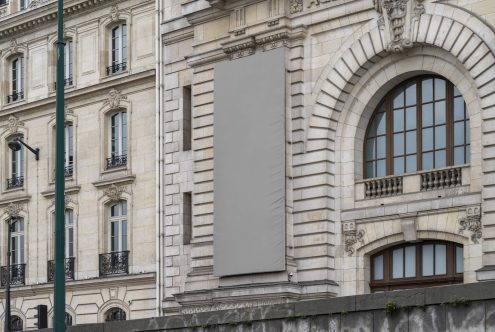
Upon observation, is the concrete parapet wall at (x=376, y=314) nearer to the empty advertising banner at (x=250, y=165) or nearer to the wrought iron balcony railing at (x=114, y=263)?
the empty advertising banner at (x=250, y=165)

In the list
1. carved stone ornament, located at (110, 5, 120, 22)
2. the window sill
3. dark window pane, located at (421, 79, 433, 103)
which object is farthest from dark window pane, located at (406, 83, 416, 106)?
carved stone ornament, located at (110, 5, 120, 22)

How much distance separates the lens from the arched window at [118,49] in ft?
146

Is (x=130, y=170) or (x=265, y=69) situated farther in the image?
(x=130, y=170)

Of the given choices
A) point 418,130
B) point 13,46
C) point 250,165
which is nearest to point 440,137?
point 418,130

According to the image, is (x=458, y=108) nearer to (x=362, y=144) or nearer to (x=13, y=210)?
(x=362, y=144)

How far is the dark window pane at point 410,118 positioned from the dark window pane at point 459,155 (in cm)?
153

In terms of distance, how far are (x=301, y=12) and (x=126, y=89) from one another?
9913 mm

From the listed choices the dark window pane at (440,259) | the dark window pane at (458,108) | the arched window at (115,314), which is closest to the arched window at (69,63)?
the arched window at (115,314)

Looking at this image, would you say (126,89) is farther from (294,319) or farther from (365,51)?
(294,319)

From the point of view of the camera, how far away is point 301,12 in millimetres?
35969

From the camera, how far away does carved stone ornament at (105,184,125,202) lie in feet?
144

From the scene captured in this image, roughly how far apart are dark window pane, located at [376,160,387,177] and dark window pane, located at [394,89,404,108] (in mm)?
1590

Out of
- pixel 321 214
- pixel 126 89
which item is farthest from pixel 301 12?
pixel 126 89

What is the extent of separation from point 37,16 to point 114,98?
19.0 feet
